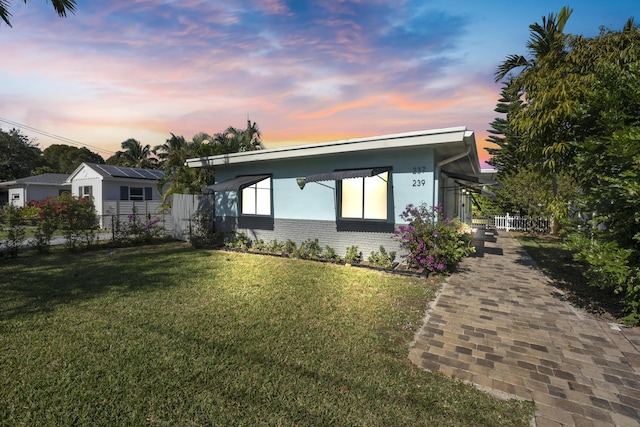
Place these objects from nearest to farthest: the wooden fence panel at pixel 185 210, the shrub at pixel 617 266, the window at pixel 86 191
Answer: the shrub at pixel 617 266, the wooden fence panel at pixel 185 210, the window at pixel 86 191

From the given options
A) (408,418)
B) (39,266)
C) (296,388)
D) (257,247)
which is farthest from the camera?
(257,247)

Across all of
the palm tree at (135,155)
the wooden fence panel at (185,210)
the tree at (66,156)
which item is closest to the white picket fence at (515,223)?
the wooden fence panel at (185,210)

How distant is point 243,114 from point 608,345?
26988 millimetres

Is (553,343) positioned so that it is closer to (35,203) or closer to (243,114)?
(243,114)

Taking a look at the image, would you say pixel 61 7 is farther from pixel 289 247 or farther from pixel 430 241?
pixel 430 241

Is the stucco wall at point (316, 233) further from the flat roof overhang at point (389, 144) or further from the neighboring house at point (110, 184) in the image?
the neighboring house at point (110, 184)

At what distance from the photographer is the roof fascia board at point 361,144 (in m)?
7.14

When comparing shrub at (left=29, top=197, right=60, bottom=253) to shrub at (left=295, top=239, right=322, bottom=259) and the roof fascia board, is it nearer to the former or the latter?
the roof fascia board

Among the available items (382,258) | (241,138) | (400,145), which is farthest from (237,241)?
(241,138)

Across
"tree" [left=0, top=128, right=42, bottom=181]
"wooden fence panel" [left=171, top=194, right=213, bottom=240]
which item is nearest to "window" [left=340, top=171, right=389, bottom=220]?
"wooden fence panel" [left=171, top=194, right=213, bottom=240]

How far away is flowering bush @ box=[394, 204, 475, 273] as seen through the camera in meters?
7.34

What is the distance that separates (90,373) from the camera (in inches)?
126

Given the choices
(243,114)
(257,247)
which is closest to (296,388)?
(257,247)

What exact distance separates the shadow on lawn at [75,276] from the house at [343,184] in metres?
3.46
